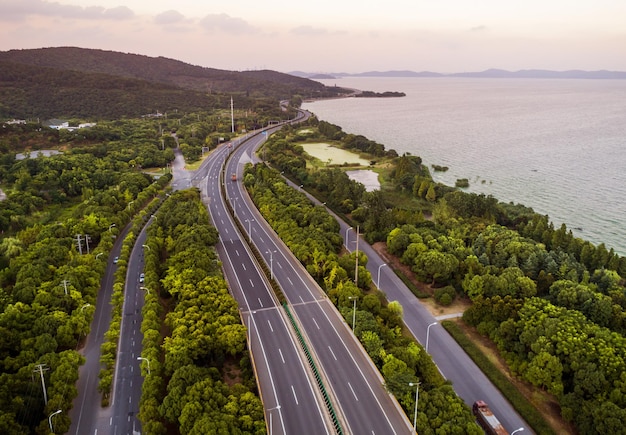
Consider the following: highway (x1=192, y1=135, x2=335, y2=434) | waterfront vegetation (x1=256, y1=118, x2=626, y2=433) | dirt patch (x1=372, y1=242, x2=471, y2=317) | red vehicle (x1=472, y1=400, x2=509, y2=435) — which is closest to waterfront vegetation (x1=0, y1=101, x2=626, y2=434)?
waterfront vegetation (x1=256, y1=118, x2=626, y2=433)

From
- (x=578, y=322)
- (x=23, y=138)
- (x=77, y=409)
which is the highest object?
(x=23, y=138)

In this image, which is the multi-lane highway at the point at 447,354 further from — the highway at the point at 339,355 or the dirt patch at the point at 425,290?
the highway at the point at 339,355

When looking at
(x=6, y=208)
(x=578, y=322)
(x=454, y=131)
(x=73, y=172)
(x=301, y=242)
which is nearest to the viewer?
(x=578, y=322)

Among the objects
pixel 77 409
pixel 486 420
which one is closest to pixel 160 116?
pixel 77 409

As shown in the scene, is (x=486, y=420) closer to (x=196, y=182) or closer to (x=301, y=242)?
(x=301, y=242)

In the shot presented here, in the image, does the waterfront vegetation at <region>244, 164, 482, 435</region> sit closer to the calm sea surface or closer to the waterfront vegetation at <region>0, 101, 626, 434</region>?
the waterfront vegetation at <region>0, 101, 626, 434</region>

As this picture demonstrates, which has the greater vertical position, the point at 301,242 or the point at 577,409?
the point at 301,242

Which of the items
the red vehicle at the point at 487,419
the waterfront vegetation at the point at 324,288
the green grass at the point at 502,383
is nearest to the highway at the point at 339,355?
the waterfront vegetation at the point at 324,288

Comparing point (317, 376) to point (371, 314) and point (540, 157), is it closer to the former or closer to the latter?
point (371, 314)
